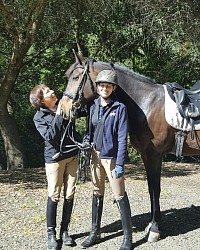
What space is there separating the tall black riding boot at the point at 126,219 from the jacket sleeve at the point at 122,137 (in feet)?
1.48

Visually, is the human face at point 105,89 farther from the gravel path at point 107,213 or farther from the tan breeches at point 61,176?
the gravel path at point 107,213

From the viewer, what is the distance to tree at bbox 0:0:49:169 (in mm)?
8125

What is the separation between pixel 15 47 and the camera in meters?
8.86

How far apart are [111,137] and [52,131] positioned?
590mm

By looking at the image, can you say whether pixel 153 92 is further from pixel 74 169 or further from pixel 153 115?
pixel 74 169

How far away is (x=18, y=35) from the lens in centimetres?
871

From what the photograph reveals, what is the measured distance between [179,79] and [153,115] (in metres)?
6.77

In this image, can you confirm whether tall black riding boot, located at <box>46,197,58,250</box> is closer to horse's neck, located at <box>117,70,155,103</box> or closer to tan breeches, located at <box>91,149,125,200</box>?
tan breeches, located at <box>91,149,125,200</box>

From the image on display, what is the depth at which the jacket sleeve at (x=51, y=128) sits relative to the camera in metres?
4.37

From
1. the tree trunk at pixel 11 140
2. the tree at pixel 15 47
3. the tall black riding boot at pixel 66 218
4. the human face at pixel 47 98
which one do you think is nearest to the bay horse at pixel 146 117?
the human face at pixel 47 98

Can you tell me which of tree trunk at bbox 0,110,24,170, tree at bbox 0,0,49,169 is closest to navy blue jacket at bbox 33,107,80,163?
tree at bbox 0,0,49,169

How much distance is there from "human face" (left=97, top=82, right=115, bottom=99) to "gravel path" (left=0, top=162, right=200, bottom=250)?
165 centimetres

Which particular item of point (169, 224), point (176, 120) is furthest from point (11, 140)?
point (176, 120)

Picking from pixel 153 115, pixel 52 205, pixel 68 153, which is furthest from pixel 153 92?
pixel 52 205
